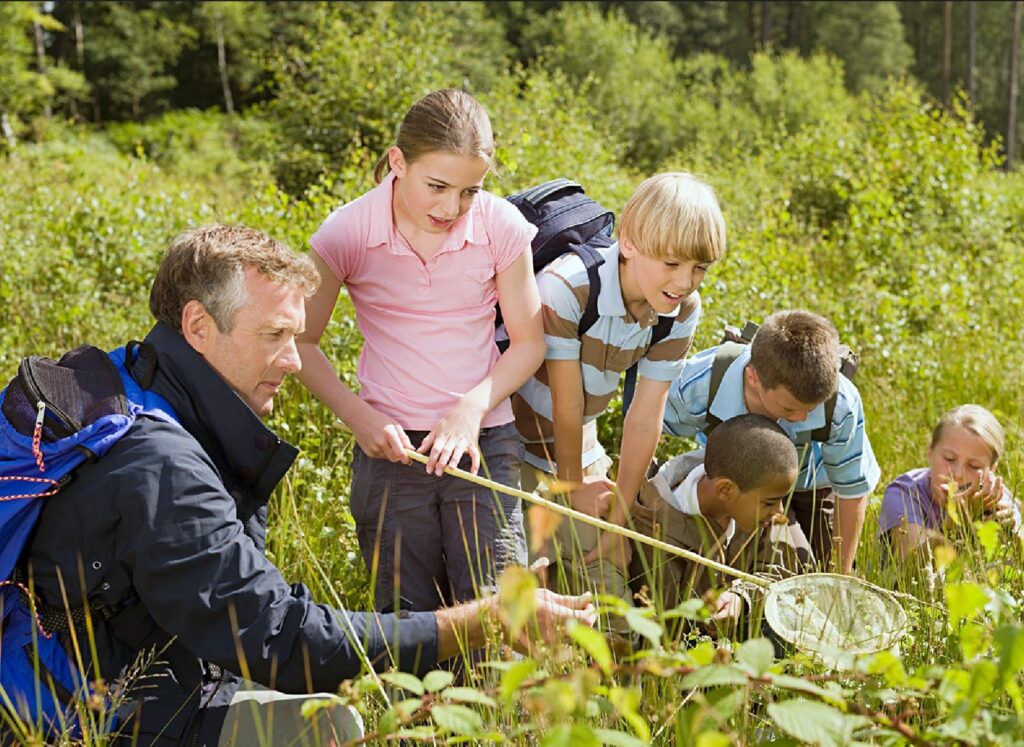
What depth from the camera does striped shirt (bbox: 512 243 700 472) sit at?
3268 mm

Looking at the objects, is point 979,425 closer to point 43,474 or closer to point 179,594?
point 179,594

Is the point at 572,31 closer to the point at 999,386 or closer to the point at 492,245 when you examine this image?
the point at 999,386

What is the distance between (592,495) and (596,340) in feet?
1.62

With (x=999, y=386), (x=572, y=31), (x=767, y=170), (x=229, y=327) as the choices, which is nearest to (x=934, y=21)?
(x=572, y=31)

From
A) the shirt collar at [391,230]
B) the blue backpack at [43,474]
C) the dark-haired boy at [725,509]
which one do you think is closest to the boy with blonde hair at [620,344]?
the dark-haired boy at [725,509]

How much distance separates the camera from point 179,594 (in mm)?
2055

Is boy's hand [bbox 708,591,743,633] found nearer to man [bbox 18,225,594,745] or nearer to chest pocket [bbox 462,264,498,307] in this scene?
man [bbox 18,225,594,745]

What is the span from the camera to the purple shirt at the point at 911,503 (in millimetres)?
3809

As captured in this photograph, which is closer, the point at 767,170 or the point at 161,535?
the point at 161,535

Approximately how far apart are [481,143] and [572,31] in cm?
3067

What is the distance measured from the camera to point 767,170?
1419cm

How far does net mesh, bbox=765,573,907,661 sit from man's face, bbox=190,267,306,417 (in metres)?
1.28

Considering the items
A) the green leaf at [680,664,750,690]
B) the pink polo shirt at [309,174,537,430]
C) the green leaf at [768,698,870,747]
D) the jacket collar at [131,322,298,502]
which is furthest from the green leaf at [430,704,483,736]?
the pink polo shirt at [309,174,537,430]

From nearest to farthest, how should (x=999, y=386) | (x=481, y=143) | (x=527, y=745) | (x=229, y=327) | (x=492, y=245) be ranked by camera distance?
(x=527, y=745)
(x=229, y=327)
(x=481, y=143)
(x=492, y=245)
(x=999, y=386)
